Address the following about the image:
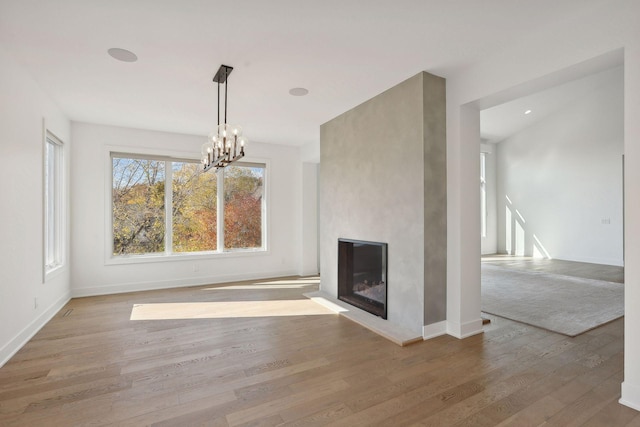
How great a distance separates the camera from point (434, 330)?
3.23m

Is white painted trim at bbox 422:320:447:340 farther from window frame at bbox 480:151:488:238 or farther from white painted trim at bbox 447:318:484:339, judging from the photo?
window frame at bbox 480:151:488:238

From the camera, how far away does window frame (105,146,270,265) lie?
505 centimetres

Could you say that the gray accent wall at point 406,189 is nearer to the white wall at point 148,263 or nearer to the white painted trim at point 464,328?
the white painted trim at point 464,328

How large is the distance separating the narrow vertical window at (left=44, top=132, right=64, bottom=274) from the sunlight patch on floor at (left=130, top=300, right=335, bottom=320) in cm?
132

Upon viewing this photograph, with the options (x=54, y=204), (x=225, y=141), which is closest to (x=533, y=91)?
(x=225, y=141)

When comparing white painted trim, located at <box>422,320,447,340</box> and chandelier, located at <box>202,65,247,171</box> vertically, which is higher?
chandelier, located at <box>202,65,247,171</box>

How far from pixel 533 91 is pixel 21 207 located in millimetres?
5028

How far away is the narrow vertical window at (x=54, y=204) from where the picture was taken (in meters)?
4.18

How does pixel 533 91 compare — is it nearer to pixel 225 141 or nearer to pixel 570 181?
pixel 225 141

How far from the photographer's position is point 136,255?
530cm

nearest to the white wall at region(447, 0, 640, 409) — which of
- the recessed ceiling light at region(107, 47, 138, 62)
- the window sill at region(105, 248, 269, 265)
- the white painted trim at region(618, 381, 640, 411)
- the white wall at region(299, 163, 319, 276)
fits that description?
the white painted trim at region(618, 381, 640, 411)

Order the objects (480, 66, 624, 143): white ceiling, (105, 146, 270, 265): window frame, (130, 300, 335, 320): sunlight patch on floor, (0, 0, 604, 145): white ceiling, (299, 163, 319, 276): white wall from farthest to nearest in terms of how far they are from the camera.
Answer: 1. (480, 66, 624, 143): white ceiling
2. (299, 163, 319, 276): white wall
3. (105, 146, 270, 265): window frame
4. (130, 300, 335, 320): sunlight patch on floor
5. (0, 0, 604, 145): white ceiling

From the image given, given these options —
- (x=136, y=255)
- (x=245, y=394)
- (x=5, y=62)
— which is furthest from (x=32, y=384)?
(x=136, y=255)

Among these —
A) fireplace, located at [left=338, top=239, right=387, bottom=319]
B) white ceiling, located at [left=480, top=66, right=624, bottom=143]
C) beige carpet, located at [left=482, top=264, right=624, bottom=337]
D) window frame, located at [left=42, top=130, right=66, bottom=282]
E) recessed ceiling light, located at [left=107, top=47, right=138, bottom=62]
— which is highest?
white ceiling, located at [left=480, top=66, right=624, bottom=143]
